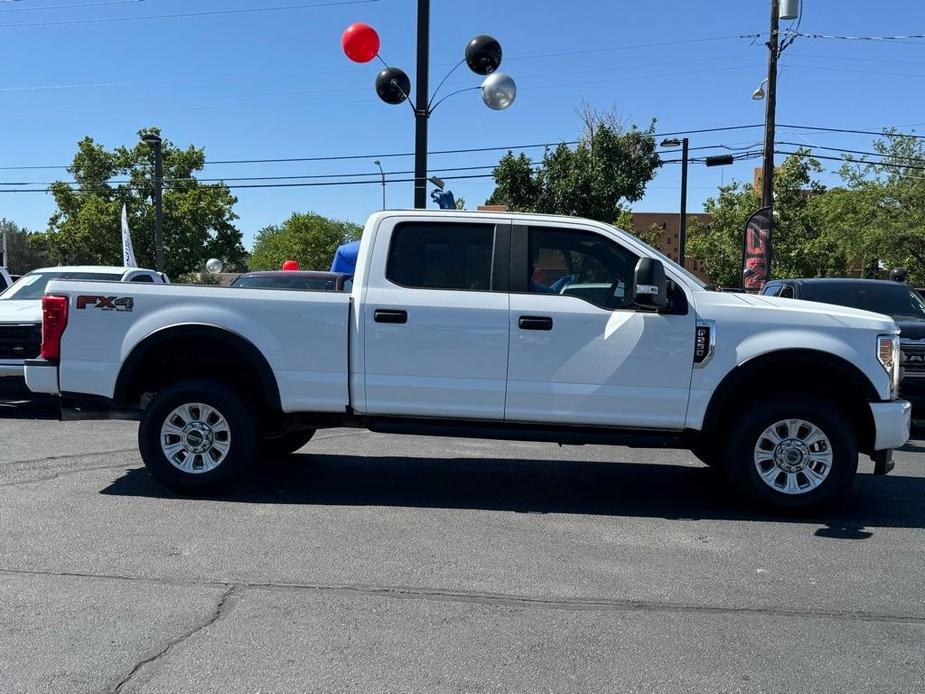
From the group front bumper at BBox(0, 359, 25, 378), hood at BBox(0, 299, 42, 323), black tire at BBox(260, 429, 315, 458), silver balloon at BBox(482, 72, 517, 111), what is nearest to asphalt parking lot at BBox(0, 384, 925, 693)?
black tire at BBox(260, 429, 315, 458)

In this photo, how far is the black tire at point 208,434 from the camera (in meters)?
6.16

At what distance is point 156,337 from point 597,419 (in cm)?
329

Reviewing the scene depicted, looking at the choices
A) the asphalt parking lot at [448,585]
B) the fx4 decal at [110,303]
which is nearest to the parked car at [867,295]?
the asphalt parking lot at [448,585]

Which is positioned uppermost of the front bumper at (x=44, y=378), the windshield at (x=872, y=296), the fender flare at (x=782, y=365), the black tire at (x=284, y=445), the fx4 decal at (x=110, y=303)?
the windshield at (x=872, y=296)

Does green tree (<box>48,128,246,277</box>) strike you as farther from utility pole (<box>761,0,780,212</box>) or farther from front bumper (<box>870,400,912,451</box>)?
front bumper (<box>870,400,912,451</box>)

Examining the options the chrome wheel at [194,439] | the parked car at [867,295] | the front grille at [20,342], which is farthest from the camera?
the parked car at [867,295]

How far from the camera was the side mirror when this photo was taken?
552cm

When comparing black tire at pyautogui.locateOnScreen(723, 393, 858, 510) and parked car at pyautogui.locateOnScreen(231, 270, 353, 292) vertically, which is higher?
parked car at pyautogui.locateOnScreen(231, 270, 353, 292)

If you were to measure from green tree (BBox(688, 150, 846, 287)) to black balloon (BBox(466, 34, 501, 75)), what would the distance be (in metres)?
22.3

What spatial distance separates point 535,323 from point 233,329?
87.2 inches

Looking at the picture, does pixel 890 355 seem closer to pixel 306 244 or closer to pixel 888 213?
pixel 888 213

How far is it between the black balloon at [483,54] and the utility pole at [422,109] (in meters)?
0.62

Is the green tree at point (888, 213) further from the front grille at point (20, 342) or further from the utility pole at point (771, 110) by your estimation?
the front grille at point (20, 342)

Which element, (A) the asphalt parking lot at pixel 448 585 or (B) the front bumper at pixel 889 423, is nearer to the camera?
(A) the asphalt parking lot at pixel 448 585
